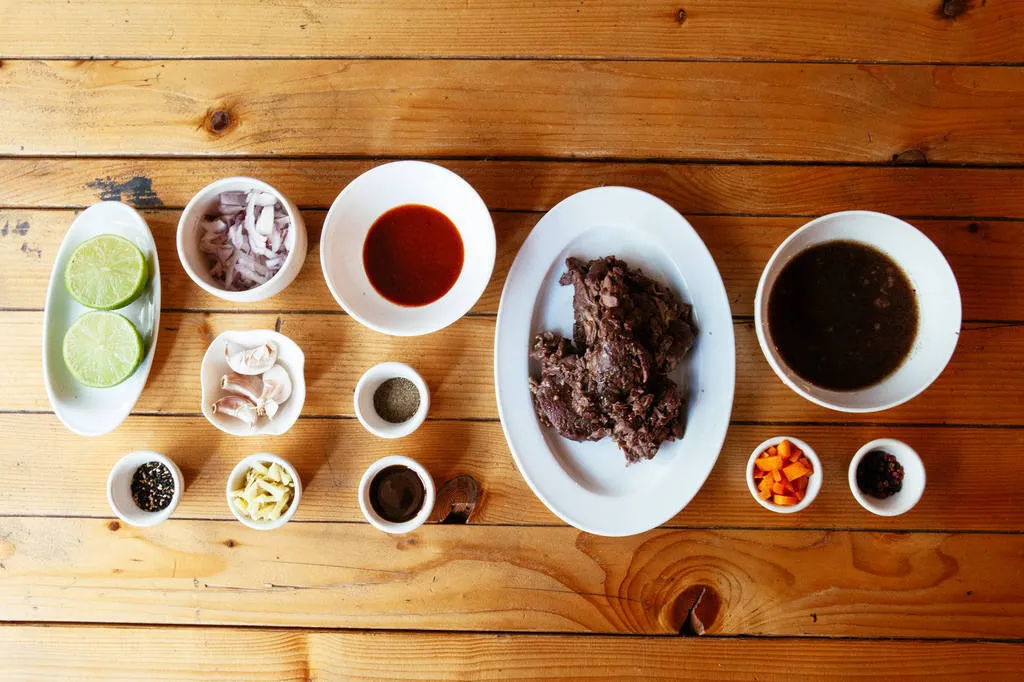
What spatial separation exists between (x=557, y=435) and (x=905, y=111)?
1914 millimetres

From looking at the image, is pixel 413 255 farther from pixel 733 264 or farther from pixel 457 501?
pixel 733 264

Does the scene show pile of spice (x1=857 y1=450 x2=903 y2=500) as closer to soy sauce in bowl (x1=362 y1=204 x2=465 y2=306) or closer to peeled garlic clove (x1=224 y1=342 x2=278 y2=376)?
soy sauce in bowl (x1=362 y1=204 x2=465 y2=306)

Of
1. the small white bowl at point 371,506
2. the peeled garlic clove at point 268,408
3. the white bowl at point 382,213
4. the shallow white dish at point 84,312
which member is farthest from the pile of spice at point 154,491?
the white bowl at point 382,213

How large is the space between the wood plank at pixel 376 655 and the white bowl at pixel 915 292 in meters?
1.04

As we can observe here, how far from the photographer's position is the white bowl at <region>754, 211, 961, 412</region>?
208 cm

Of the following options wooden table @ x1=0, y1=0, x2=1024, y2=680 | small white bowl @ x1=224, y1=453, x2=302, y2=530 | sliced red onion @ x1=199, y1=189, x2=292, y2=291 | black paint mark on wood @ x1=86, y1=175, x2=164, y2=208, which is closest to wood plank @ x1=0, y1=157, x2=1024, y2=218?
wooden table @ x1=0, y1=0, x2=1024, y2=680

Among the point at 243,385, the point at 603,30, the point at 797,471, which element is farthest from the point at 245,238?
the point at 797,471

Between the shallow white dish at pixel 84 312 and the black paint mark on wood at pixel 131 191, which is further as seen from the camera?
the black paint mark on wood at pixel 131 191

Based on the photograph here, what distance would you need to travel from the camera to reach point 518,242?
2410 mm

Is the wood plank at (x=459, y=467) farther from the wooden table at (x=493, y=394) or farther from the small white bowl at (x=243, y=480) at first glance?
the small white bowl at (x=243, y=480)

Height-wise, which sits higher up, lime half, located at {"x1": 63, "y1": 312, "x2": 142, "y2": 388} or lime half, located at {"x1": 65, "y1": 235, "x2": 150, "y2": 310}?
lime half, located at {"x1": 65, "y1": 235, "x2": 150, "y2": 310}

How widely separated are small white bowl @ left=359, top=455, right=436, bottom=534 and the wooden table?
14 cm

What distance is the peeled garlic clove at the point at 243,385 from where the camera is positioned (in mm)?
2258

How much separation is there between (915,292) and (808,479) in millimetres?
786
